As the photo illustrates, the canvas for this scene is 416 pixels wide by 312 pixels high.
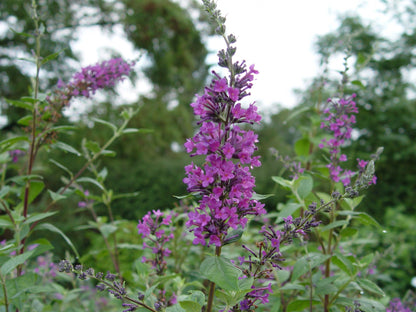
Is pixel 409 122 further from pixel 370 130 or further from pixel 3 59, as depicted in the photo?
pixel 3 59

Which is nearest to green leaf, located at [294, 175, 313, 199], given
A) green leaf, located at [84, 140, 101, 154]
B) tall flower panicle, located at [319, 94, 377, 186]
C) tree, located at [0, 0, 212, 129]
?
tall flower panicle, located at [319, 94, 377, 186]

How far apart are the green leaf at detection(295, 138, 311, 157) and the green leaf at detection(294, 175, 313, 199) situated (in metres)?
0.64

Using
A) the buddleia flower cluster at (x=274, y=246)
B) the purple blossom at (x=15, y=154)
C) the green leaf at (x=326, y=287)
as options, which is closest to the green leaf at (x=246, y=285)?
the buddleia flower cluster at (x=274, y=246)

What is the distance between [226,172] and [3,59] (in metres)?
11.0

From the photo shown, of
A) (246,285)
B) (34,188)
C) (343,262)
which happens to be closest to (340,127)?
(343,262)

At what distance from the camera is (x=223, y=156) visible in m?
0.95

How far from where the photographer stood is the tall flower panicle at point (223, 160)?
3.06 ft

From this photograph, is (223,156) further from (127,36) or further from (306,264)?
(127,36)

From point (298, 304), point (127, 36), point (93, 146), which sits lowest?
point (298, 304)

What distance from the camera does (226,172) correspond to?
0.92m

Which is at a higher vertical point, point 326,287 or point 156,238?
point 156,238

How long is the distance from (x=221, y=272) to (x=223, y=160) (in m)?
0.31

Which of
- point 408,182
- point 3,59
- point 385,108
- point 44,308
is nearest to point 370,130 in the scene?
point 385,108

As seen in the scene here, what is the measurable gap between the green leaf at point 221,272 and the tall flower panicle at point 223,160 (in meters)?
0.05
